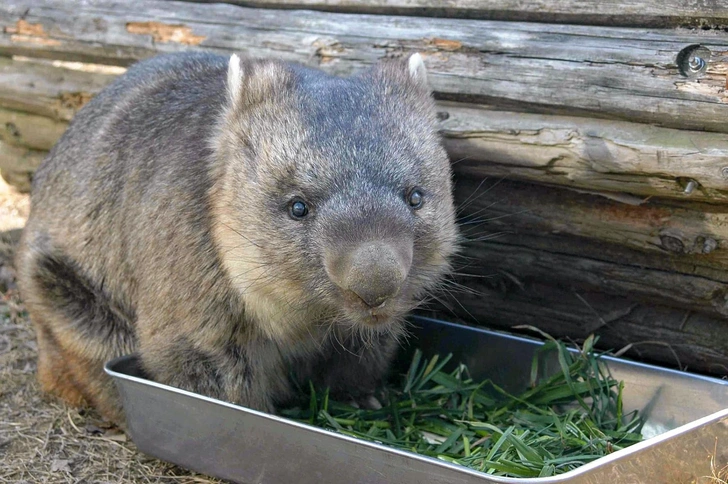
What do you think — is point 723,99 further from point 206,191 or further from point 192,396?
point 192,396

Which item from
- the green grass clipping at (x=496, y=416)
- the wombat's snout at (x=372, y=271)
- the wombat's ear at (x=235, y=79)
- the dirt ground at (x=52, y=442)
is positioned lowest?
the dirt ground at (x=52, y=442)

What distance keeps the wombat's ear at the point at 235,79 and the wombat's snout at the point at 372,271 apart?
0.99 meters

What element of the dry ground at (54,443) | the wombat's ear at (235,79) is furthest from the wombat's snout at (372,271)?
the dry ground at (54,443)

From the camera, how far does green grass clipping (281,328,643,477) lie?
3494 millimetres

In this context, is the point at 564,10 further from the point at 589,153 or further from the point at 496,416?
the point at 496,416

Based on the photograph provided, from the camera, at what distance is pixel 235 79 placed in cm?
364

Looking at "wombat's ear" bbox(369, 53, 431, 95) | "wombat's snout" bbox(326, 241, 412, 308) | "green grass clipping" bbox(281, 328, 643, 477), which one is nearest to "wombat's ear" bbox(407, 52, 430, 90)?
"wombat's ear" bbox(369, 53, 431, 95)

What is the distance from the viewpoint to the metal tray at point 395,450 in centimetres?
290

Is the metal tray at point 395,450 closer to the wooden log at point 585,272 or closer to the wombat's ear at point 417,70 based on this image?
the wooden log at point 585,272

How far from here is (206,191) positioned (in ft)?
12.1

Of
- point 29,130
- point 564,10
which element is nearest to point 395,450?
point 564,10

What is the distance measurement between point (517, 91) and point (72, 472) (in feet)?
8.64

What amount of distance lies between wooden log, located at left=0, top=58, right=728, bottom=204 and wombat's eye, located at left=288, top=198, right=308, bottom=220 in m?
1.23

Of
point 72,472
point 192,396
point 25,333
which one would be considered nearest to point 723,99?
point 192,396
